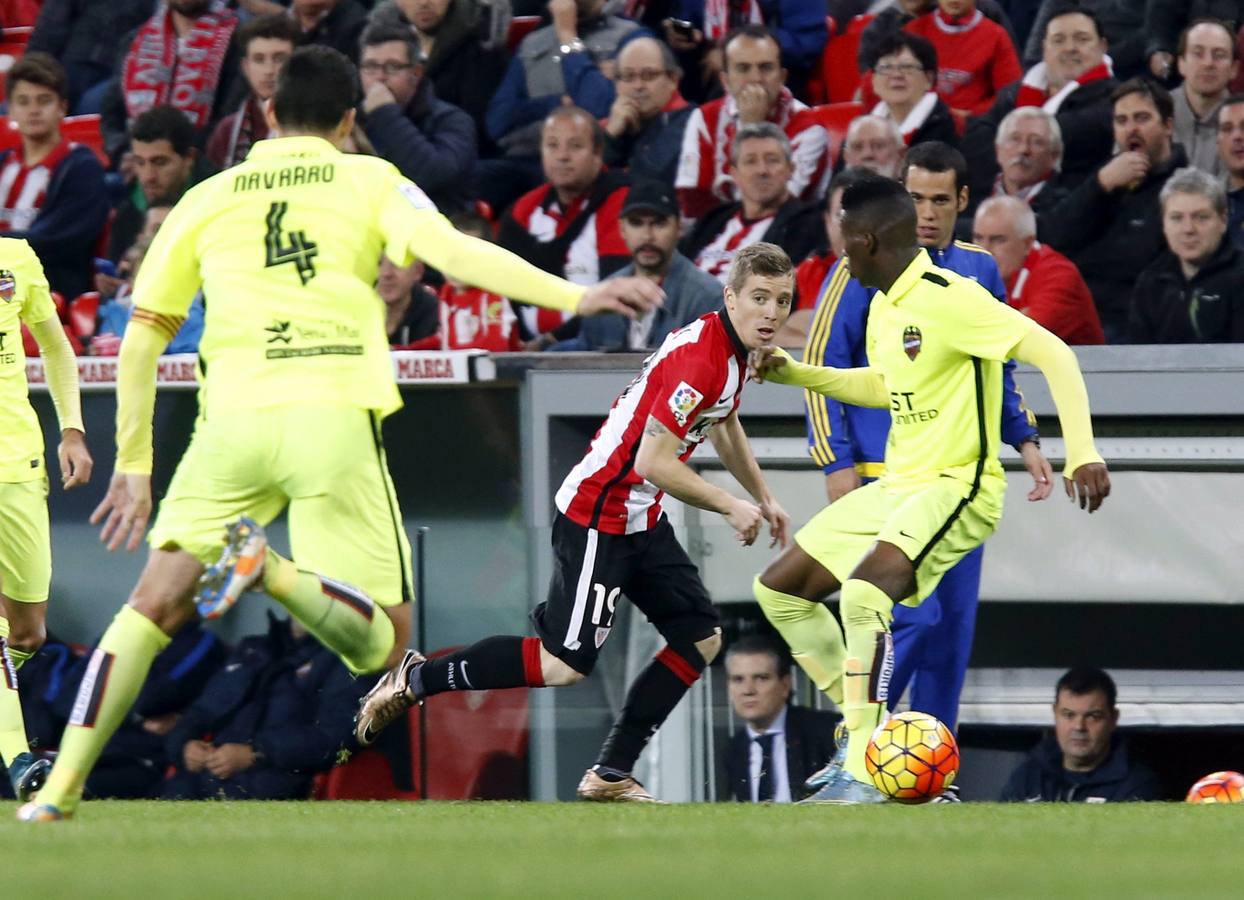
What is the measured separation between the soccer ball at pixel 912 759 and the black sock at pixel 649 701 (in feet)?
2.47

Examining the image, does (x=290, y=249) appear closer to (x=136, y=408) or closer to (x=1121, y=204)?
(x=136, y=408)

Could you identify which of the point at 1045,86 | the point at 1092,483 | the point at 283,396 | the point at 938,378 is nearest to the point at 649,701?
the point at 938,378

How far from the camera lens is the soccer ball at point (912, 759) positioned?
677 cm

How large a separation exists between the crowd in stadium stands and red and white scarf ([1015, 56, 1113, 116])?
13 millimetres

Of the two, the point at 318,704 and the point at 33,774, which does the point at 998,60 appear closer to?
the point at 318,704

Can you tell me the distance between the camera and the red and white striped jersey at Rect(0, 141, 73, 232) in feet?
37.6

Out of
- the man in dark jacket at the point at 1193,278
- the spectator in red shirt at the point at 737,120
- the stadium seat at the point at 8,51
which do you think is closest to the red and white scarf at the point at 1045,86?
the spectator in red shirt at the point at 737,120

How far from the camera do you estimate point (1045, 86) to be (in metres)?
10.2

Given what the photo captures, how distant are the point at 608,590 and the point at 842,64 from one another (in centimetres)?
519

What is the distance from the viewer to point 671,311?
31.0 feet

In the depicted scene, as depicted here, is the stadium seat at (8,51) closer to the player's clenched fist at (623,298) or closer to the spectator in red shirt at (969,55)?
the spectator in red shirt at (969,55)

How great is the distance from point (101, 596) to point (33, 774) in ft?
9.60

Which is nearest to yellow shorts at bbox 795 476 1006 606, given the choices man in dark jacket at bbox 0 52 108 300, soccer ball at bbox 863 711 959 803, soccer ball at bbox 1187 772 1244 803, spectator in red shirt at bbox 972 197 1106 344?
soccer ball at bbox 863 711 959 803

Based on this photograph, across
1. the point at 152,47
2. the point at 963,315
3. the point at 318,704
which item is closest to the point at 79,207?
the point at 152,47
